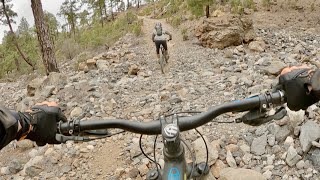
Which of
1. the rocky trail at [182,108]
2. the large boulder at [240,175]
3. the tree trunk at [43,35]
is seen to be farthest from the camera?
the tree trunk at [43,35]

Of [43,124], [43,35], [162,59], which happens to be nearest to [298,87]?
[43,124]

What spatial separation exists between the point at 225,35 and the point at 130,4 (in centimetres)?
5934

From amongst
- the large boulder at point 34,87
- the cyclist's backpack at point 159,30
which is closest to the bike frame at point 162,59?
the cyclist's backpack at point 159,30

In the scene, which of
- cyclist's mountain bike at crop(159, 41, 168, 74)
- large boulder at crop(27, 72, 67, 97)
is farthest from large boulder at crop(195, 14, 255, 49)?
large boulder at crop(27, 72, 67, 97)

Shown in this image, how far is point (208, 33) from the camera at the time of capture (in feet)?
36.4

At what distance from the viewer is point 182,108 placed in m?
5.82

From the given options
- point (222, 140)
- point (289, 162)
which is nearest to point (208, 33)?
point (222, 140)

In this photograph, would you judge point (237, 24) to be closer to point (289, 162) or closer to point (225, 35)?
point (225, 35)

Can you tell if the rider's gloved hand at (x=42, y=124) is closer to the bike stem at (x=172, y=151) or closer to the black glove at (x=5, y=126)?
the black glove at (x=5, y=126)

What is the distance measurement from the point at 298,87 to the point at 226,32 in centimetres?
896

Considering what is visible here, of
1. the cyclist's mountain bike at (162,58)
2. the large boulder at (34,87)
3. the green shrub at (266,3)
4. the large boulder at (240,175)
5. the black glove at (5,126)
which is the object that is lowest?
the large boulder at (240,175)

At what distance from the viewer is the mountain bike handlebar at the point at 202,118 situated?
178 cm

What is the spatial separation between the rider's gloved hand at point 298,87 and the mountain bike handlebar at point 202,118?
0.16ft

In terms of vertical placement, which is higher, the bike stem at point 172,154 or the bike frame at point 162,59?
the bike stem at point 172,154
